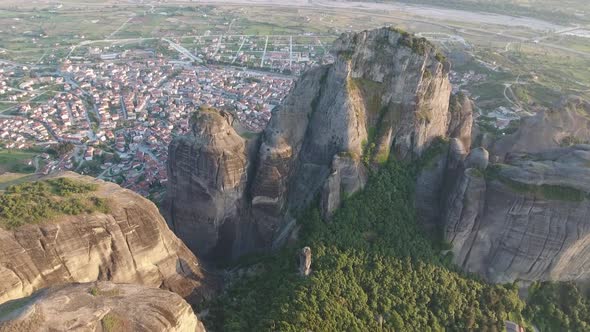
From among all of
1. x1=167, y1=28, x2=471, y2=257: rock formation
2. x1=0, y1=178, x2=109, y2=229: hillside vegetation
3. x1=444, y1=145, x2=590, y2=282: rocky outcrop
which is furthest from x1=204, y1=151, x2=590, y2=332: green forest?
x1=0, y1=178, x2=109, y2=229: hillside vegetation

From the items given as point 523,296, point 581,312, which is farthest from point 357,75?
point 581,312

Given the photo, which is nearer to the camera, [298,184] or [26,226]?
[26,226]

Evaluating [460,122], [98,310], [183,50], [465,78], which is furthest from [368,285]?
[183,50]

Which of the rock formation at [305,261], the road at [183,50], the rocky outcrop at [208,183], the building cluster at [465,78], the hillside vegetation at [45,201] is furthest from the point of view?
the road at [183,50]

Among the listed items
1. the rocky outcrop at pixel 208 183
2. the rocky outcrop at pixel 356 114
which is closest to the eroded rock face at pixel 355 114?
the rocky outcrop at pixel 356 114

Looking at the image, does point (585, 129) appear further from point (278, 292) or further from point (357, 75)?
point (278, 292)

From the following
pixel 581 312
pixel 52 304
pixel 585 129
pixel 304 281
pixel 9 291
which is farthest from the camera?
pixel 585 129

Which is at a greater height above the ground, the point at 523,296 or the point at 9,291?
the point at 9,291

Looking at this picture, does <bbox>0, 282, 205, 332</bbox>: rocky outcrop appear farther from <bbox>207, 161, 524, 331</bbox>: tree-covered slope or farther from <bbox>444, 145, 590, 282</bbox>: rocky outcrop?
<bbox>444, 145, 590, 282</bbox>: rocky outcrop

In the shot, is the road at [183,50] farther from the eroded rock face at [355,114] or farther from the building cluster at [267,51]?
the eroded rock face at [355,114]
